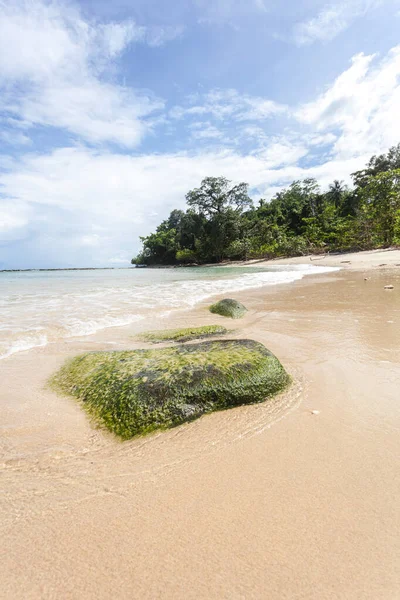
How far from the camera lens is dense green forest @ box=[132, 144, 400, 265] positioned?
2983 centimetres

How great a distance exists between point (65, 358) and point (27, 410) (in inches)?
55.1

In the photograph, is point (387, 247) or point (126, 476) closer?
point (126, 476)

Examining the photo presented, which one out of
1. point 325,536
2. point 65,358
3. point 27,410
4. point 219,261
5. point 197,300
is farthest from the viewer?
point 219,261

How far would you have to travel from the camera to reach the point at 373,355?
3.61 meters

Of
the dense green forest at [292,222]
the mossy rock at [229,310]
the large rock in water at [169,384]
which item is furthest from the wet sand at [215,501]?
the dense green forest at [292,222]

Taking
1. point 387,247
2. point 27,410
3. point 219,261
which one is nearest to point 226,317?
point 27,410

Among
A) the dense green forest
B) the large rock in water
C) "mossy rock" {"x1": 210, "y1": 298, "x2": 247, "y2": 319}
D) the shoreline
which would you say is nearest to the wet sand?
the large rock in water

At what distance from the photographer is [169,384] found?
2.59 m

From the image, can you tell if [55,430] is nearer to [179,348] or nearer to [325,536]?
[179,348]

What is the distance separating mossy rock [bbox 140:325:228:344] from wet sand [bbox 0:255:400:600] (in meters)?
2.08

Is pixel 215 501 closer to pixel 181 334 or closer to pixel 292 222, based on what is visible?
pixel 181 334

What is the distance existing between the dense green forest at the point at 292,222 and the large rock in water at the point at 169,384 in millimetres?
31312

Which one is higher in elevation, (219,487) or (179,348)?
(179,348)

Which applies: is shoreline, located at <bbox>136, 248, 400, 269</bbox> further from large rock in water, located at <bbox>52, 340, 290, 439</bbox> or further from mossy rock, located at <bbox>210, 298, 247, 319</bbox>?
large rock in water, located at <bbox>52, 340, 290, 439</bbox>
